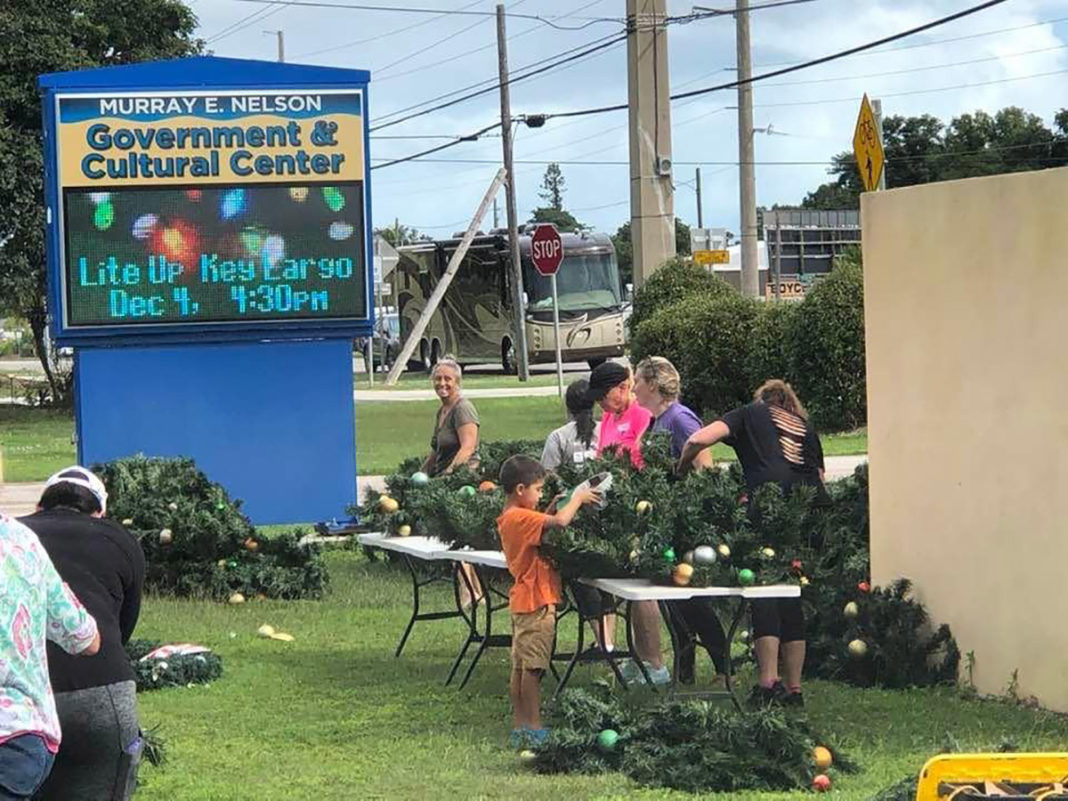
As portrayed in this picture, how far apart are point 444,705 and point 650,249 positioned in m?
15.5

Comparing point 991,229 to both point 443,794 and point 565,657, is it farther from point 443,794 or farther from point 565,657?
point 443,794

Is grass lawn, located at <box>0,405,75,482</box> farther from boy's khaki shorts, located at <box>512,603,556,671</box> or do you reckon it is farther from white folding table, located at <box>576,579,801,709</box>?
white folding table, located at <box>576,579,801,709</box>

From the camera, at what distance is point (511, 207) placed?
43938mm

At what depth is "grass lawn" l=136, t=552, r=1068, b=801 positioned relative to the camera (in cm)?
720

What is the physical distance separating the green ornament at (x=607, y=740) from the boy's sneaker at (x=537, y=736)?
231mm

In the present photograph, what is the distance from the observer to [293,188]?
15.3 m

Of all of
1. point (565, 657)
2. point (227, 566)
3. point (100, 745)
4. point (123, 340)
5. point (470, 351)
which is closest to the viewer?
point (100, 745)

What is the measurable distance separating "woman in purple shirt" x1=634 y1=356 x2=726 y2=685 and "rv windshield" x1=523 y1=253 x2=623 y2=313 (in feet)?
116

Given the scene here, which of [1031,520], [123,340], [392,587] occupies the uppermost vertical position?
[123,340]

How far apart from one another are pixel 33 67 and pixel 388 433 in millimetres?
11922

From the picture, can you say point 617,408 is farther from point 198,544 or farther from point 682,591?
point 198,544

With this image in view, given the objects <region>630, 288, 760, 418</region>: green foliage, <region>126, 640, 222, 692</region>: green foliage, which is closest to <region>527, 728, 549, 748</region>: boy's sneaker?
<region>126, 640, 222, 692</region>: green foliage

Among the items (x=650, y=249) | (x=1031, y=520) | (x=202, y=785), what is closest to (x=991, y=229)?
(x=1031, y=520)

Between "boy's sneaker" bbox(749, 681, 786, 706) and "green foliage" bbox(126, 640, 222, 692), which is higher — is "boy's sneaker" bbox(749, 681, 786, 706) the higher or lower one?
the higher one
